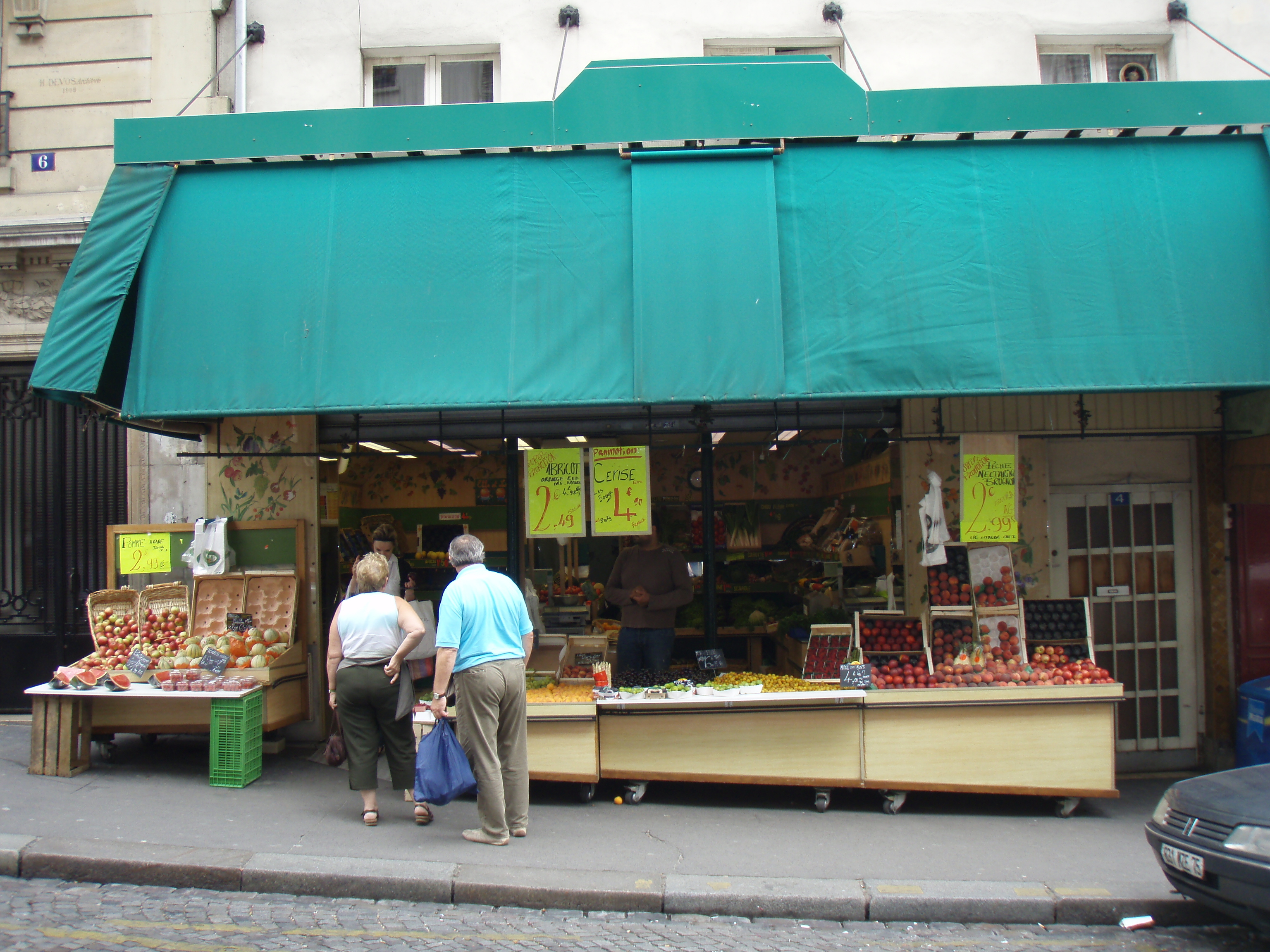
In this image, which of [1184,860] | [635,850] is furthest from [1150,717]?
[635,850]

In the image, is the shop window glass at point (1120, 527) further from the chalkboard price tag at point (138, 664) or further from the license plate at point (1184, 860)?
the chalkboard price tag at point (138, 664)

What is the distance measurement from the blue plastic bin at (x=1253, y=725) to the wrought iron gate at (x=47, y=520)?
11.0 meters

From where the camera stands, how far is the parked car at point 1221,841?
4465 mm

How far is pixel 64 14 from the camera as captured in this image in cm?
930

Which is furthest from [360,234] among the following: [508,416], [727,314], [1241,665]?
[1241,665]

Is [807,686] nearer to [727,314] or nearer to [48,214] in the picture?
[727,314]

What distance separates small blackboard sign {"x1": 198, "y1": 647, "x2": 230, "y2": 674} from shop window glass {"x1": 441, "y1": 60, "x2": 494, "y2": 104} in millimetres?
5900

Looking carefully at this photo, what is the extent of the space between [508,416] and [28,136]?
6.16 metres

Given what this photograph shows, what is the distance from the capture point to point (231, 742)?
7.23 meters

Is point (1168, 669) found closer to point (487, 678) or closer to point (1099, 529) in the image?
point (1099, 529)

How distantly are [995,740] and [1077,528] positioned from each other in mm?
3013

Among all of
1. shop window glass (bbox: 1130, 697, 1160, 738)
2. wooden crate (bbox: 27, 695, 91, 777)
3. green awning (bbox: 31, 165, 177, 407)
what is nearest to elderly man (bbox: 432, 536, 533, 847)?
green awning (bbox: 31, 165, 177, 407)

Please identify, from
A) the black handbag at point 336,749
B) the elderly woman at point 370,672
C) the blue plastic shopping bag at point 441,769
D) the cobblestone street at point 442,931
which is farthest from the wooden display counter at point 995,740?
the black handbag at point 336,749

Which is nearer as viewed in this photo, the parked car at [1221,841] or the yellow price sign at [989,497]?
the parked car at [1221,841]
